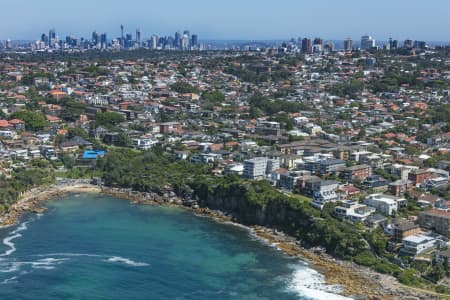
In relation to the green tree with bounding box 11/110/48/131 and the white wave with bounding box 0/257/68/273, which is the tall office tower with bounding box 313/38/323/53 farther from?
the white wave with bounding box 0/257/68/273

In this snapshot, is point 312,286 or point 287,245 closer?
point 312,286

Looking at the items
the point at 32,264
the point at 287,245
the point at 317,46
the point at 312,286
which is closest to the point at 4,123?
the point at 32,264

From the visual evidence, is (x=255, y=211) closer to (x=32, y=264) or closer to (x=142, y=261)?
(x=142, y=261)

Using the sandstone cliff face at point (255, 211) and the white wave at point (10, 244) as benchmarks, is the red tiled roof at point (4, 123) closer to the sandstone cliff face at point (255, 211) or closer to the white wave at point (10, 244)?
the sandstone cliff face at point (255, 211)

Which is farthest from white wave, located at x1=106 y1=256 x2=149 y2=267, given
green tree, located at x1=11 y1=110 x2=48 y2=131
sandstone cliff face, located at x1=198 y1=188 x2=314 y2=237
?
green tree, located at x1=11 y1=110 x2=48 y2=131

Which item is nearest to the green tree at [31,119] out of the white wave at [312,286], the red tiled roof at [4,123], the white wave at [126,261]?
the red tiled roof at [4,123]

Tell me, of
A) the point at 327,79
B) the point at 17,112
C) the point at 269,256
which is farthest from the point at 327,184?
the point at 327,79
